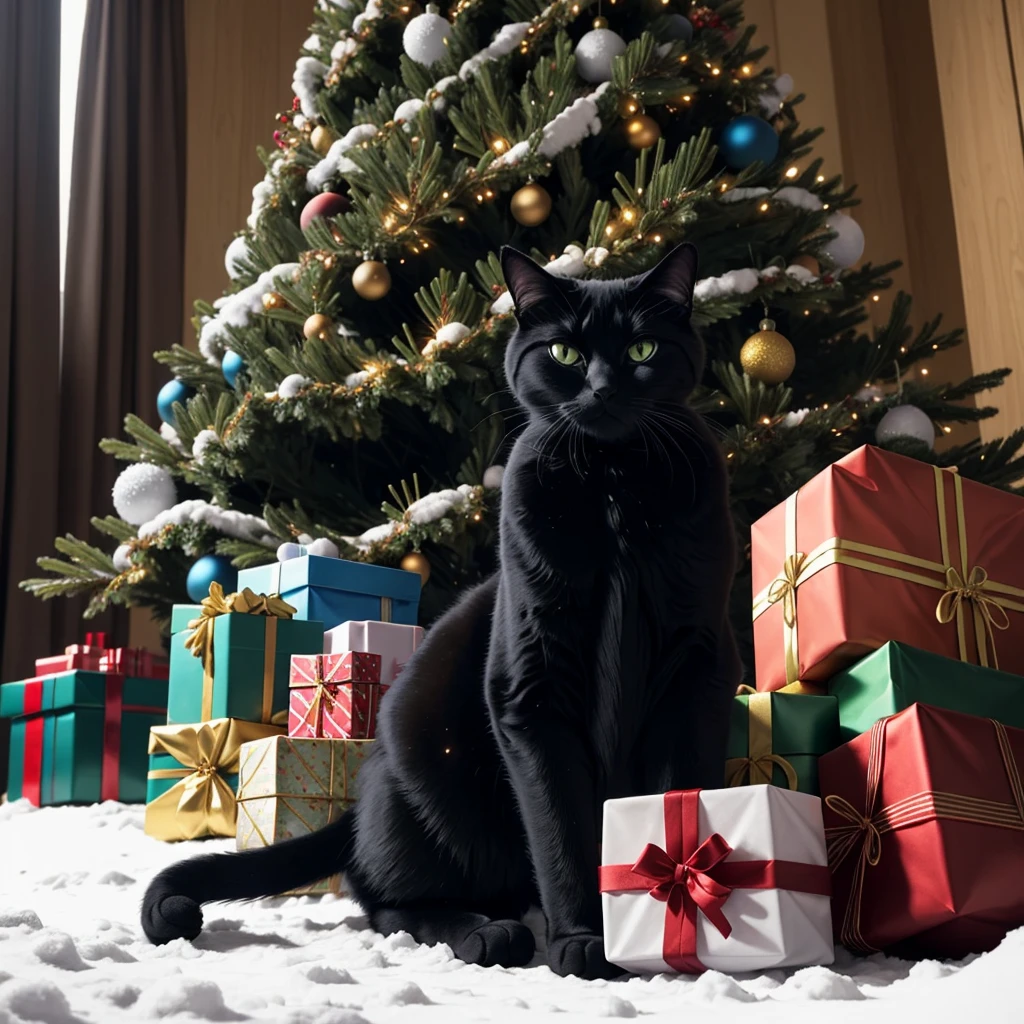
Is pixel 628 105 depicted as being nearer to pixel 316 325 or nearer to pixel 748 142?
pixel 748 142

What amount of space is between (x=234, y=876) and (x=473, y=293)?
1139mm

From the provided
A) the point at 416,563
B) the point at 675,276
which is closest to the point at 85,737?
the point at 416,563

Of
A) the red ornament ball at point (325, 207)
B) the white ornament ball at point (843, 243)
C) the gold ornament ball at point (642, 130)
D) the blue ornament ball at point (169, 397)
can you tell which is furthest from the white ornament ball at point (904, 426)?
the blue ornament ball at point (169, 397)

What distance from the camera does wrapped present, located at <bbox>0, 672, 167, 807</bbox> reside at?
191cm

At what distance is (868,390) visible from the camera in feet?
6.26

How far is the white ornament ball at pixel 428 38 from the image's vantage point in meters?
2.05

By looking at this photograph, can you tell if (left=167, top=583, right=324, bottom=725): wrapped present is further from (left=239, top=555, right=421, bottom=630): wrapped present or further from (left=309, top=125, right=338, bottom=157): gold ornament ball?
(left=309, top=125, right=338, bottom=157): gold ornament ball

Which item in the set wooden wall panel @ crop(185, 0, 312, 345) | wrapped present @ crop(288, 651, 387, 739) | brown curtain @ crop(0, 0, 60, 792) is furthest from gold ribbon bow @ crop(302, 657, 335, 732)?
wooden wall panel @ crop(185, 0, 312, 345)

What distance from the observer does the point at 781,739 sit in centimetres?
104

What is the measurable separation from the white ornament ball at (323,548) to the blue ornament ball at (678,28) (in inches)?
43.3

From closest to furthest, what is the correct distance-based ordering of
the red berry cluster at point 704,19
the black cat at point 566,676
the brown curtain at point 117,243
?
1. the black cat at point 566,676
2. the red berry cluster at point 704,19
3. the brown curtain at point 117,243

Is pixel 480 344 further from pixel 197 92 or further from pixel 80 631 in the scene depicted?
pixel 197 92

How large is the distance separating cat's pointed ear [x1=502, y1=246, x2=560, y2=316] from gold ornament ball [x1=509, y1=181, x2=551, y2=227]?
2.96 ft

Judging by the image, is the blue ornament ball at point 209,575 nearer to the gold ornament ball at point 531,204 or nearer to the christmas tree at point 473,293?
the christmas tree at point 473,293
